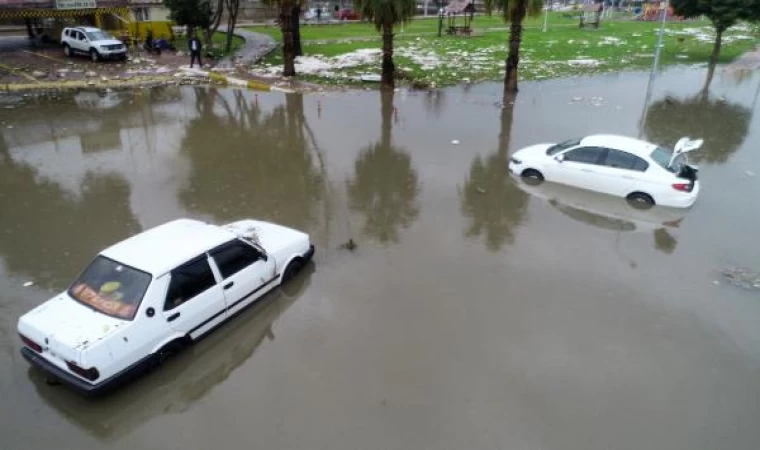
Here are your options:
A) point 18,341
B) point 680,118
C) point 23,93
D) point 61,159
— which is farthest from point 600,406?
point 23,93

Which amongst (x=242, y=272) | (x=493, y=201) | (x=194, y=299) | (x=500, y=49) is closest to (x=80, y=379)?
(x=194, y=299)

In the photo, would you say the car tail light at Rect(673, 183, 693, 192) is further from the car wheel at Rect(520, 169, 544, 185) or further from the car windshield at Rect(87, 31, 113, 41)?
the car windshield at Rect(87, 31, 113, 41)

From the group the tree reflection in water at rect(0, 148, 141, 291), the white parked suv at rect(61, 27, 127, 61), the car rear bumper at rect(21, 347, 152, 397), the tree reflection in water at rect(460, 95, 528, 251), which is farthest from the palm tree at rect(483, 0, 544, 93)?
the white parked suv at rect(61, 27, 127, 61)

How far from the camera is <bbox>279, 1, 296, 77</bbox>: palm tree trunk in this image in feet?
83.4

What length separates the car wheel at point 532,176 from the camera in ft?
46.7

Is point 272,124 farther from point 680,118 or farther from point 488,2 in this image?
point 680,118

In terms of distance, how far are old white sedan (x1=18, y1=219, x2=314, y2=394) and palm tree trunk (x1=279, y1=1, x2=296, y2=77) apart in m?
19.7

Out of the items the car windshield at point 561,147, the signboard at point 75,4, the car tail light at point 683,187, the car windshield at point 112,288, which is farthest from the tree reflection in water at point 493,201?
the signboard at point 75,4

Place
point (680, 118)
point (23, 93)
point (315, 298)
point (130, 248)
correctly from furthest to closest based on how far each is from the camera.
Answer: point (23, 93), point (680, 118), point (315, 298), point (130, 248)

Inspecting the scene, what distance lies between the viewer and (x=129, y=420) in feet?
21.7

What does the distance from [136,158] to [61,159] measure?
215cm

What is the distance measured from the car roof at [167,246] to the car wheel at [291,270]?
4.29ft

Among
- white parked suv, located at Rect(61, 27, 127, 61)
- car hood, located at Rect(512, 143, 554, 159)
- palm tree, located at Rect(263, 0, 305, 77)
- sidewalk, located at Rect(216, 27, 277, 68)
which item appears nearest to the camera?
car hood, located at Rect(512, 143, 554, 159)

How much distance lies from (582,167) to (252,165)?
9.07 meters
